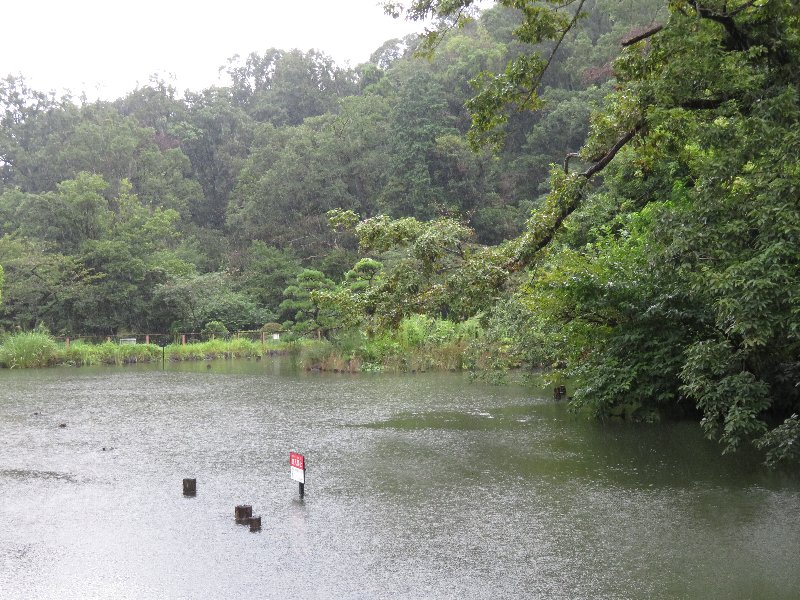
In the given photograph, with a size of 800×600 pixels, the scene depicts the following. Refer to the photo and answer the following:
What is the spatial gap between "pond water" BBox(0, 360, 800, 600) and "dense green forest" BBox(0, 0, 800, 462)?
1035mm

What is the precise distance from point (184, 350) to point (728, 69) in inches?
892

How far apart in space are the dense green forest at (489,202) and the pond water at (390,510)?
1035mm

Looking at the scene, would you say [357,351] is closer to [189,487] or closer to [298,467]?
[189,487]

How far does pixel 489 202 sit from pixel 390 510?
3260cm

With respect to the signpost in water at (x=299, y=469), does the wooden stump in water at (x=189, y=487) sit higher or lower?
lower

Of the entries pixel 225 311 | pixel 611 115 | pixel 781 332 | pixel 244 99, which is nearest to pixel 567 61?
pixel 225 311

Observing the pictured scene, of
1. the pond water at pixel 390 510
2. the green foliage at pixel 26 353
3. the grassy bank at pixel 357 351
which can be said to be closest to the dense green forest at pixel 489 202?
the grassy bank at pixel 357 351

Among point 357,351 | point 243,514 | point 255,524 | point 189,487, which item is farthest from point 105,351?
point 255,524

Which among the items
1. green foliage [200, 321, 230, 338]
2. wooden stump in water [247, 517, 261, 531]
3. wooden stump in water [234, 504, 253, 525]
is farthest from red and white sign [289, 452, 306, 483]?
green foliage [200, 321, 230, 338]

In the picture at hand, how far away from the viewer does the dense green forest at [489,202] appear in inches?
279

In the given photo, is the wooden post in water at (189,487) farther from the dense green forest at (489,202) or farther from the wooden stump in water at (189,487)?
the dense green forest at (489,202)

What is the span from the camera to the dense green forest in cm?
709

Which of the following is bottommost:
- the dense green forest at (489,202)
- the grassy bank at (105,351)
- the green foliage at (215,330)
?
the grassy bank at (105,351)

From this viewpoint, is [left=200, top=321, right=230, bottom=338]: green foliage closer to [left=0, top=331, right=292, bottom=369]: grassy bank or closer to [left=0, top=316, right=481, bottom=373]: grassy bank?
[left=0, top=331, right=292, bottom=369]: grassy bank
